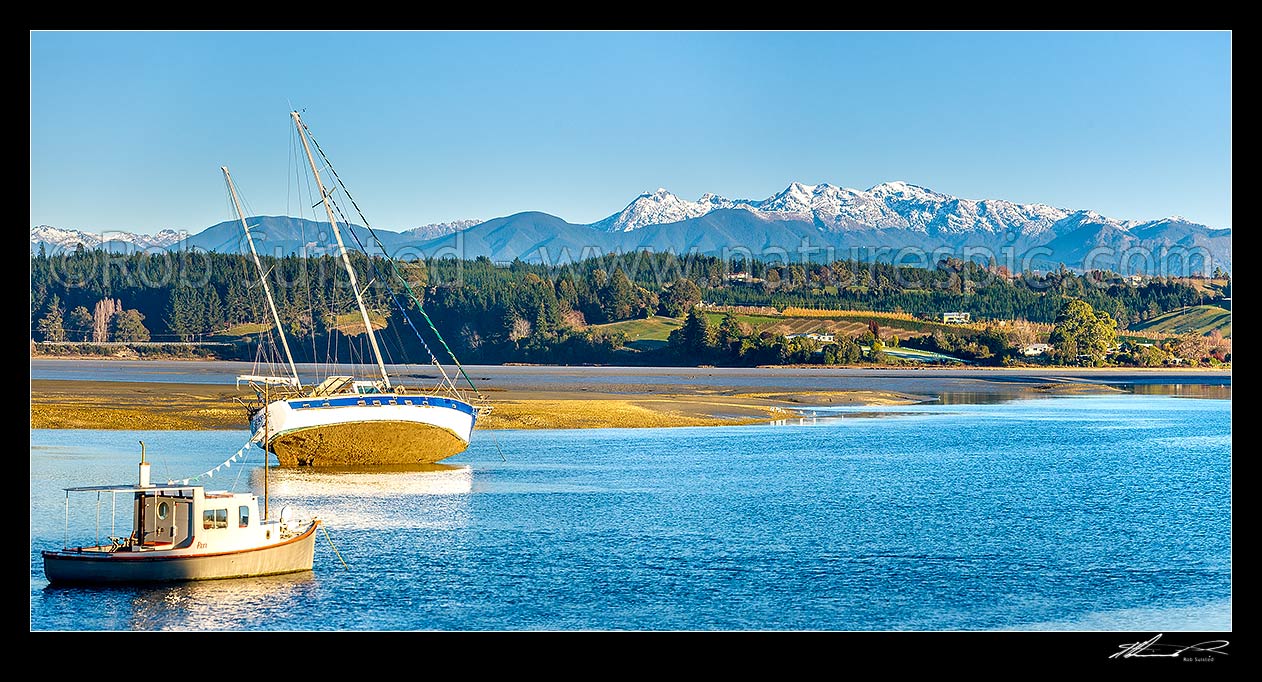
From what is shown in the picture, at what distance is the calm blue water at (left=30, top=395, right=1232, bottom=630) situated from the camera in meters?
32.6

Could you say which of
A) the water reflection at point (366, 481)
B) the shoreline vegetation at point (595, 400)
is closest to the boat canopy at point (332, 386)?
the water reflection at point (366, 481)

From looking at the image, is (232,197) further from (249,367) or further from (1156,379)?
(1156,379)

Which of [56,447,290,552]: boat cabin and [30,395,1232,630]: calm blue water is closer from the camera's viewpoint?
[30,395,1232,630]: calm blue water

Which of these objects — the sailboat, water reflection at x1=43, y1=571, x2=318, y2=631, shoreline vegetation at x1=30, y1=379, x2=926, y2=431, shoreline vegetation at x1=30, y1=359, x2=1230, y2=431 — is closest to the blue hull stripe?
the sailboat

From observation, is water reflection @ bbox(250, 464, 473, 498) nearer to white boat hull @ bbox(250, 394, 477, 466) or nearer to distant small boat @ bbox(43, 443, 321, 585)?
white boat hull @ bbox(250, 394, 477, 466)

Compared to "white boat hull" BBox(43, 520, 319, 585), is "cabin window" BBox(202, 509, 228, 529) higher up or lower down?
higher up

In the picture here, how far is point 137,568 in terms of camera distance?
111 feet

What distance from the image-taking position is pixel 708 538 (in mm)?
41969

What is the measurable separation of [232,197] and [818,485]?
2978cm

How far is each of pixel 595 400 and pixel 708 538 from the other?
5700 centimetres
